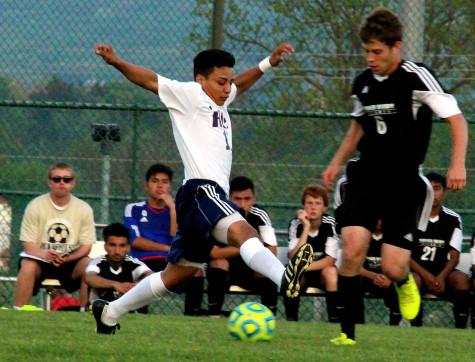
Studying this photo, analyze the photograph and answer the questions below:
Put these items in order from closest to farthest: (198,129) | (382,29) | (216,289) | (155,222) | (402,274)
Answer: (382,29)
(402,274)
(198,129)
(216,289)
(155,222)

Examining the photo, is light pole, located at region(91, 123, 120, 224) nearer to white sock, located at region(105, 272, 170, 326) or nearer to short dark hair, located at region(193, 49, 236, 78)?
short dark hair, located at region(193, 49, 236, 78)

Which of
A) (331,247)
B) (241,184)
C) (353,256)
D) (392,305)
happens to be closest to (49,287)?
(241,184)

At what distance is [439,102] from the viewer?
6688mm

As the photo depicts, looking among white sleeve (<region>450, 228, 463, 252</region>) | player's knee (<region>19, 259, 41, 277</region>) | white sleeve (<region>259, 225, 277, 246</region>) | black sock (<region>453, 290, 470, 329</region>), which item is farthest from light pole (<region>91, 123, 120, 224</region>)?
black sock (<region>453, 290, 470, 329</region>)

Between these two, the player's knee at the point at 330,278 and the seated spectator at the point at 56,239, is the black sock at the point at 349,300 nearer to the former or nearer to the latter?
the player's knee at the point at 330,278

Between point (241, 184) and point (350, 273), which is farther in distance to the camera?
point (241, 184)

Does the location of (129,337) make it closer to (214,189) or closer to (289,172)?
(214,189)

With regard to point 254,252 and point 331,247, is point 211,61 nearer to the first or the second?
point 254,252

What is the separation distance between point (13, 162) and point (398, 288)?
5.73m

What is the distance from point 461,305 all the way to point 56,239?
3.52m

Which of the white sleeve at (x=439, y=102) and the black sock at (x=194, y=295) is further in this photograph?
the black sock at (x=194, y=295)

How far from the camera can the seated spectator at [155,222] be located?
1086 centimetres

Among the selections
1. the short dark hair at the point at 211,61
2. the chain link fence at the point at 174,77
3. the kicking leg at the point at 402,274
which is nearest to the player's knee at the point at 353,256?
the kicking leg at the point at 402,274

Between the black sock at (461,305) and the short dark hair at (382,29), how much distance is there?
445 cm
